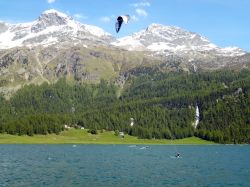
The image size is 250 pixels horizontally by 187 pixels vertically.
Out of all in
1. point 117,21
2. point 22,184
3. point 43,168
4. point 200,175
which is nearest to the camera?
point 117,21

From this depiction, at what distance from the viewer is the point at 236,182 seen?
3438 inches

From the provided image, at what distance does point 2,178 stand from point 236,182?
43.5 meters

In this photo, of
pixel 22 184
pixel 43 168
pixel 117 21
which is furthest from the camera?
pixel 43 168

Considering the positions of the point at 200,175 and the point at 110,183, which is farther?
the point at 200,175

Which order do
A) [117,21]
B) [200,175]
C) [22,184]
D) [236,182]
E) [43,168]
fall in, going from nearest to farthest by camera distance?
1. [117,21]
2. [22,184]
3. [236,182]
4. [200,175]
5. [43,168]

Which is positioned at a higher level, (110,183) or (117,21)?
(117,21)

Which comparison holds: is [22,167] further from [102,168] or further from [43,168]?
[102,168]

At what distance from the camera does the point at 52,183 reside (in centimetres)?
8119

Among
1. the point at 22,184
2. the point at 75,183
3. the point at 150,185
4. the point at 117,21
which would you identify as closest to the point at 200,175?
the point at 150,185

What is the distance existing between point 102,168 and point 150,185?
32.9m

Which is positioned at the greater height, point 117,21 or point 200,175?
point 117,21

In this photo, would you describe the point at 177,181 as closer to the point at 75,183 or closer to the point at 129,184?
the point at 129,184

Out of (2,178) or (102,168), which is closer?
(2,178)

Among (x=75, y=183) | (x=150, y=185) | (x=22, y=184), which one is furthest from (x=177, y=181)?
(x=22, y=184)
